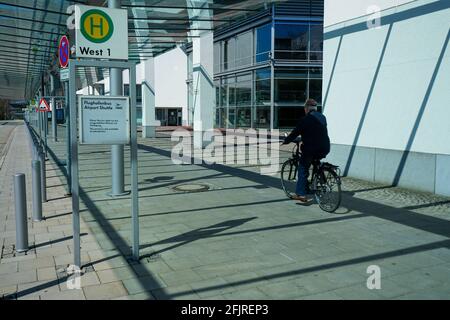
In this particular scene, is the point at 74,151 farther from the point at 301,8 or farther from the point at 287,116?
the point at 301,8

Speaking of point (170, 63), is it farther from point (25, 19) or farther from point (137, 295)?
point (137, 295)

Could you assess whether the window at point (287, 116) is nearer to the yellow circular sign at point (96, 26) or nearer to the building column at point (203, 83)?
the building column at point (203, 83)

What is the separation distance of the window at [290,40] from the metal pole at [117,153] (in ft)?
68.8

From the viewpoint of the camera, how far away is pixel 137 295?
3904 mm

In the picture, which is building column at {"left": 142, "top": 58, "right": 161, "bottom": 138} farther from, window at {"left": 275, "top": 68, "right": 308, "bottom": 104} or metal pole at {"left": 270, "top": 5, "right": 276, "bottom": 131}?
window at {"left": 275, "top": 68, "right": 308, "bottom": 104}

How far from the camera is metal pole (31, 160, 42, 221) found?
20.6 ft

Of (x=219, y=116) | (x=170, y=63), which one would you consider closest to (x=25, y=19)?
(x=219, y=116)

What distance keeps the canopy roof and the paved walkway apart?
19.8 ft

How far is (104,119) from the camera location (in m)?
4.55

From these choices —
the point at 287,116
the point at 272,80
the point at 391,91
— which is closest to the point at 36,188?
the point at 391,91

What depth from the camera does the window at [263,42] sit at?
28.2 metres

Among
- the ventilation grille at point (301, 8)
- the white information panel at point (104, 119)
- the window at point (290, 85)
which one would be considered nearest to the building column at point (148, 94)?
the window at point (290, 85)

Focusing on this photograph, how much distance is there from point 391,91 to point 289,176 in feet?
10.6

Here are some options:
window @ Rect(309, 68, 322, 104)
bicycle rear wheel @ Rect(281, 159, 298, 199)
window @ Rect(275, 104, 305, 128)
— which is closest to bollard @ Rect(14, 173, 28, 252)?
bicycle rear wheel @ Rect(281, 159, 298, 199)
